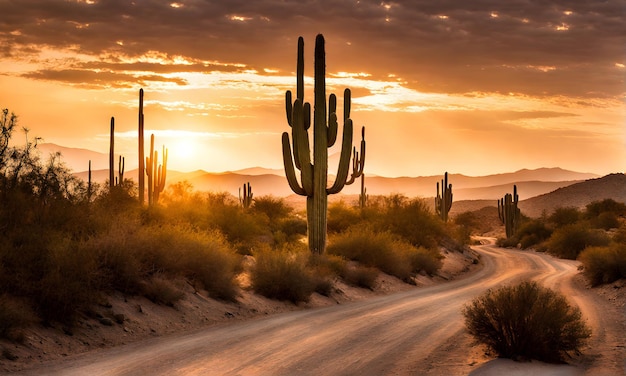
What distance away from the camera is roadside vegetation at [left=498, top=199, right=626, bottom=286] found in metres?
30.9

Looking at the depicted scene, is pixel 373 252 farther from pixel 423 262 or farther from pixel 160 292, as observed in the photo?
pixel 160 292

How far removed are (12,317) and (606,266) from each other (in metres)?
23.5

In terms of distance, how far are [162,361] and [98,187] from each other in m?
13.1


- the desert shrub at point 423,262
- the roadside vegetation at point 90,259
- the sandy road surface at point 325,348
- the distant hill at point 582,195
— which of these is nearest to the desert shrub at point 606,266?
the desert shrub at point 423,262

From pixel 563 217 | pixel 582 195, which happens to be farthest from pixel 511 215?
pixel 582 195

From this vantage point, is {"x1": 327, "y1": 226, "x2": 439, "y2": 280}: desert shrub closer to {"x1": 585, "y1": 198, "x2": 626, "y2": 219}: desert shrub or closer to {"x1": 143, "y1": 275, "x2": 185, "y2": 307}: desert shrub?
{"x1": 143, "y1": 275, "x2": 185, "y2": 307}: desert shrub

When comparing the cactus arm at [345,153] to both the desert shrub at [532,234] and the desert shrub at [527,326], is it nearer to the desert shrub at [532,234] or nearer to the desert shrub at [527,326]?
the desert shrub at [527,326]

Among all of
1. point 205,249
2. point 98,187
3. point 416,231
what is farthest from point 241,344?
point 416,231

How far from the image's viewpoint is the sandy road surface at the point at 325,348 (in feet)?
43.5

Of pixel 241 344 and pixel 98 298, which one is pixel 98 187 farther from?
pixel 241 344

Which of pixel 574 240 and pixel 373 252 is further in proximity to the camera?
pixel 574 240

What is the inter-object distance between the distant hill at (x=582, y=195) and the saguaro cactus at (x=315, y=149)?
128122mm

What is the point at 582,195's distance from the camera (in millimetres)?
155250

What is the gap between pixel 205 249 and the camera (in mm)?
22281
